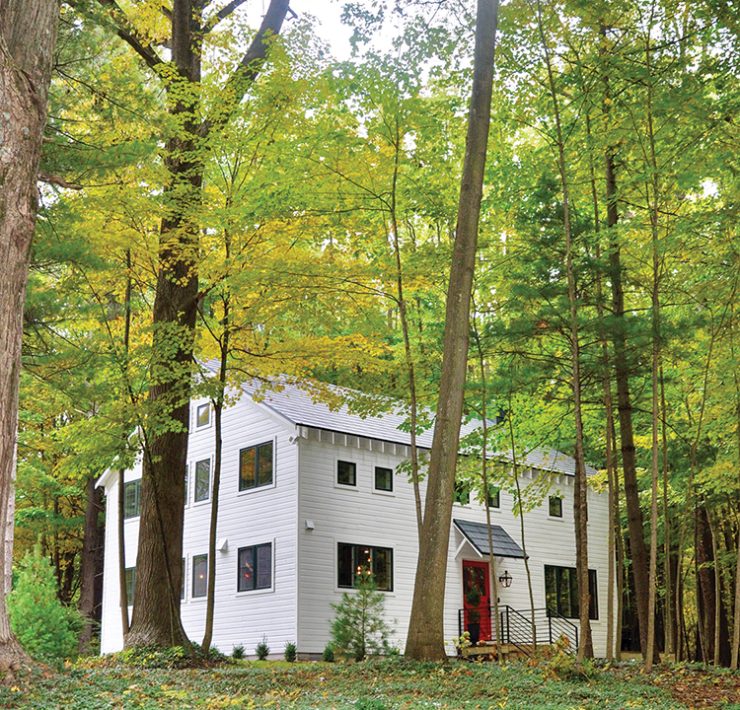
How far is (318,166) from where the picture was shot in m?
12.3

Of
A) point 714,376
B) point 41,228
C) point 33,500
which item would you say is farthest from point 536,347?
point 33,500

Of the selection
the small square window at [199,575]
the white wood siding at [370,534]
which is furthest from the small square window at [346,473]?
the small square window at [199,575]

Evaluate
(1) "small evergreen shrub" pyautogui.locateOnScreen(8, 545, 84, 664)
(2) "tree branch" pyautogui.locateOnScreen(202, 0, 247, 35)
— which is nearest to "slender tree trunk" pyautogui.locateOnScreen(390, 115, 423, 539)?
(2) "tree branch" pyautogui.locateOnScreen(202, 0, 247, 35)

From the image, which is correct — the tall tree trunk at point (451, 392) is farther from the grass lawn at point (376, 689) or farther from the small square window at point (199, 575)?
the small square window at point (199, 575)

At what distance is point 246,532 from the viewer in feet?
67.0

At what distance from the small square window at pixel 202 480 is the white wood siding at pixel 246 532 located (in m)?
0.17

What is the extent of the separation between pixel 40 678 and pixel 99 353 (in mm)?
5871

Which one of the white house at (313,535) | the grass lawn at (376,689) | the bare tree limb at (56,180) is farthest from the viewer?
the white house at (313,535)

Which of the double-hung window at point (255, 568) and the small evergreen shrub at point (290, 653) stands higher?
the double-hung window at point (255, 568)

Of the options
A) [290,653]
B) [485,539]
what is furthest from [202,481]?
[485,539]

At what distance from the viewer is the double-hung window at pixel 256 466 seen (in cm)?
2041

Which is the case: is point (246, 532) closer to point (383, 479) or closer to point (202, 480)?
point (202, 480)

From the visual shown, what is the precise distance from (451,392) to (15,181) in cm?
491

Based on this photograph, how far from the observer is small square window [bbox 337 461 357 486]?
2019 centimetres
